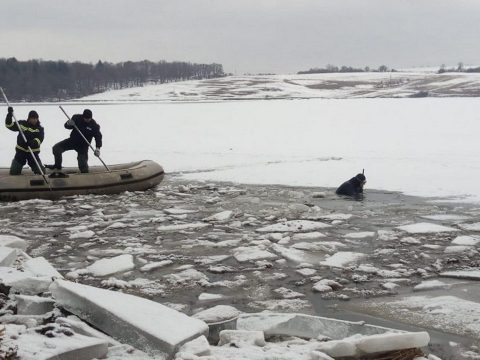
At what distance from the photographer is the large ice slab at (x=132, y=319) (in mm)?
3051

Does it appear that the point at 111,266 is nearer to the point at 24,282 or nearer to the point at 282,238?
the point at 24,282

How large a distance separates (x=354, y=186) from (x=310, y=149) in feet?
23.5

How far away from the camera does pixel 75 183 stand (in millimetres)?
9094

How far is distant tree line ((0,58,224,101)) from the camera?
84.4 meters

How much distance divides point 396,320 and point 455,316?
0.47m

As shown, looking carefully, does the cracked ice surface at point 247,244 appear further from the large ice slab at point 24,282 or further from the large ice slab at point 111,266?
the large ice slab at point 24,282

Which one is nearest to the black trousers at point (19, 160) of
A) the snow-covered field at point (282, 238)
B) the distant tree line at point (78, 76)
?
the snow-covered field at point (282, 238)

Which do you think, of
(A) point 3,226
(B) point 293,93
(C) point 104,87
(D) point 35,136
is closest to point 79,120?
(D) point 35,136

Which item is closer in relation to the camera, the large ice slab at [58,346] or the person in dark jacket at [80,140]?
the large ice slab at [58,346]

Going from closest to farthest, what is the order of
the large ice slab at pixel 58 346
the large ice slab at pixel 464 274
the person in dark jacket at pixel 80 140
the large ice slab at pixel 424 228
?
the large ice slab at pixel 58 346
the large ice slab at pixel 464 274
the large ice slab at pixel 424 228
the person in dark jacket at pixel 80 140

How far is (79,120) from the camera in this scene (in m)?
9.70

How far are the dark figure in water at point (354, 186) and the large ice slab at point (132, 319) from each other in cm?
605

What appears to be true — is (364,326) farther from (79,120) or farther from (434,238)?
(79,120)

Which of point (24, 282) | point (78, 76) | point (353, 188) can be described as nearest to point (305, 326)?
point (24, 282)
